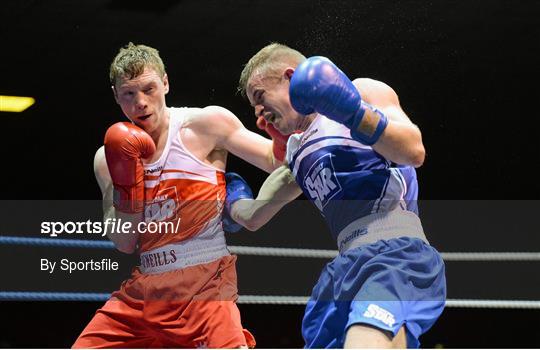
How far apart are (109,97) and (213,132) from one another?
2.83 m

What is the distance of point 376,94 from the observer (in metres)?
1.87

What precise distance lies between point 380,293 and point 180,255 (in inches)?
29.8

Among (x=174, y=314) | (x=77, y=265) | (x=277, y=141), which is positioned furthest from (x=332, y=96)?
(x=77, y=265)

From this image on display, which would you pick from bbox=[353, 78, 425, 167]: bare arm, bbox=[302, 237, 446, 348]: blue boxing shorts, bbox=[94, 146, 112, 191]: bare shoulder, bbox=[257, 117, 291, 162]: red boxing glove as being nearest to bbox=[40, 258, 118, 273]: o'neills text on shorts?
bbox=[94, 146, 112, 191]: bare shoulder

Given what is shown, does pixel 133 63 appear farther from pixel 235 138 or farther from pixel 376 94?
pixel 376 94

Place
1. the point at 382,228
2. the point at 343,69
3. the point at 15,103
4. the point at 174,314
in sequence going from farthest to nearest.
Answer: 1. the point at 15,103
2. the point at 343,69
3. the point at 174,314
4. the point at 382,228

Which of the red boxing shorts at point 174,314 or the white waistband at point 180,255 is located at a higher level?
the white waistband at point 180,255

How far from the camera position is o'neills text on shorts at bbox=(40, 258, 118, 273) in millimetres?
5027

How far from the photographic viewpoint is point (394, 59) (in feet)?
16.9

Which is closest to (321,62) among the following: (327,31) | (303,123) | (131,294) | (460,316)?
(303,123)

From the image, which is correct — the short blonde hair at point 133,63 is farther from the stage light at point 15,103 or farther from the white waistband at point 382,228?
the stage light at point 15,103

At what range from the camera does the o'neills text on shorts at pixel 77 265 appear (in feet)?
16.5

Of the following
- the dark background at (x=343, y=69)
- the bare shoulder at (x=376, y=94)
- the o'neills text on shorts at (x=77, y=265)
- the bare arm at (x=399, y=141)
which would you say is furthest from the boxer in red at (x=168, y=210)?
the o'neills text on shorts at (x=77, y=265)

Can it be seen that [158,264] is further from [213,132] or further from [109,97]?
[109,97]
